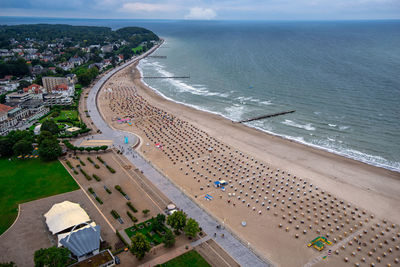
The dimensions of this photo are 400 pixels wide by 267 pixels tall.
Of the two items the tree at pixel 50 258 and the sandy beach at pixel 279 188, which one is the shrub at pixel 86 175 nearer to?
the sandy beach at pixel 279 188

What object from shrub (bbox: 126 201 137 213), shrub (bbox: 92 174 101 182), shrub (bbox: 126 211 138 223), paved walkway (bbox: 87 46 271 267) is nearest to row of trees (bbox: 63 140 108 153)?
paved walkway (bbox: 87 46 271 267)

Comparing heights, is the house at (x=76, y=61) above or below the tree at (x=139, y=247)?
above

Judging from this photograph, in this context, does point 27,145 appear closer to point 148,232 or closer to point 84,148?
point 84,148

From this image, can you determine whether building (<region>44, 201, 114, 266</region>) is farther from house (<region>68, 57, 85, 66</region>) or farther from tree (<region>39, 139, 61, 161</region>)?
house (<region>68, 57, 85, 66</region>)

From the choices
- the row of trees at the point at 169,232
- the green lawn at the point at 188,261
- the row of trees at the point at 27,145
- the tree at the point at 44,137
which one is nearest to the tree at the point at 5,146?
the row of trees at the point at 27,145

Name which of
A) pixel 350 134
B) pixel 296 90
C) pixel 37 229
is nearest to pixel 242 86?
pixel 296 90
